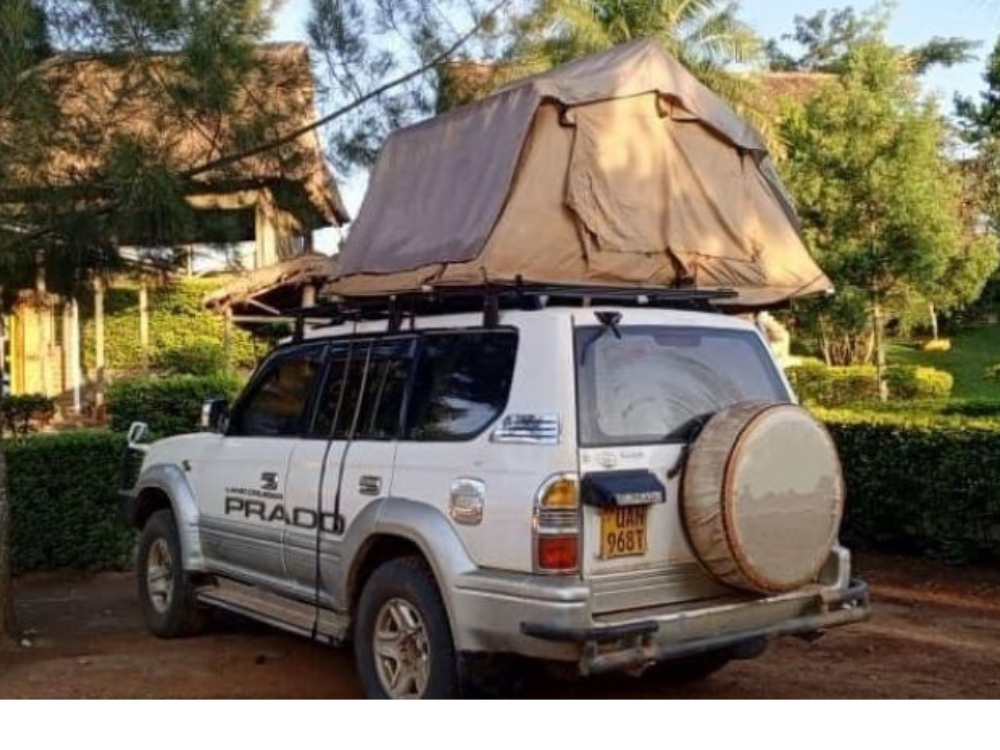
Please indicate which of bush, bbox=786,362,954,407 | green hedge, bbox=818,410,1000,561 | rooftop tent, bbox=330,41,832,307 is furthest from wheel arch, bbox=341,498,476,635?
bush, bbox=786,362,954,407

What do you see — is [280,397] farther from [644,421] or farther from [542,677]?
[644,421]

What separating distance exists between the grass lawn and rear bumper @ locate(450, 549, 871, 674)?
19.7 metres

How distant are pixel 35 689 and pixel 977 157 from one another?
2816 centimetres

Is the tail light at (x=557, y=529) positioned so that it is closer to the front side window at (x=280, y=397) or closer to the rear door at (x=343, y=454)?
the rear door at (x=343, y=454)

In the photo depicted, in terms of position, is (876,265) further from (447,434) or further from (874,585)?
(447,434)

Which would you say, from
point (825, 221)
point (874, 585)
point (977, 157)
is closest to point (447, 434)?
point (874, 585)

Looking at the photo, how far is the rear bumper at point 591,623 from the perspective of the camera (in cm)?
407

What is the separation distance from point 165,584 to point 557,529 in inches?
134

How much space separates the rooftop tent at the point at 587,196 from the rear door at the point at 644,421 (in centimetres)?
108

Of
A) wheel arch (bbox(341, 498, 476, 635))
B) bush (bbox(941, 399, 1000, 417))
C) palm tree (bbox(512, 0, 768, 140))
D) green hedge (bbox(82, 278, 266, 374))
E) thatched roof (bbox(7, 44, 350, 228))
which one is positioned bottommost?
wheel arch (bbox(341, 498, 476, 635))

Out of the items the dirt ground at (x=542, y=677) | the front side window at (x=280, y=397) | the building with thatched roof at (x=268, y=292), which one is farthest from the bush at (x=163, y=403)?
the front side window at (x=280, y=397)

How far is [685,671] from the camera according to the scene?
5457 mm

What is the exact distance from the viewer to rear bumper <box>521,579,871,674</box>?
13.4 ft

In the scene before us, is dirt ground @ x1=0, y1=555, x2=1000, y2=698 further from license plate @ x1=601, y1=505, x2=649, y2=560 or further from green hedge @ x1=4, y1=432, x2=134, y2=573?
green hedge @ x1=4, y1=432, x2=134, y2=573
